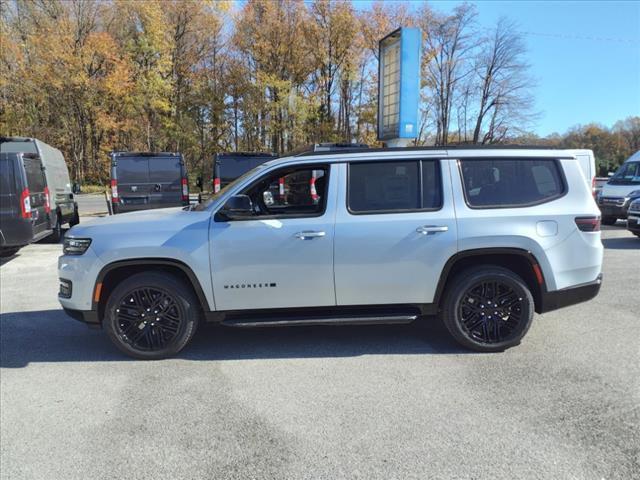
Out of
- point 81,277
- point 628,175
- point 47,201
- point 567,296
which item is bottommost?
point 567,296

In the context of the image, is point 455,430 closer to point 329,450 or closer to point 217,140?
point 329,450

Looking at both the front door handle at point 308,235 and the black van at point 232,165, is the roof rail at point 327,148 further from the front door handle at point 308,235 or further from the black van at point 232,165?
the black van at point 232,165

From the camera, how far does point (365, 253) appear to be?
13.9ft

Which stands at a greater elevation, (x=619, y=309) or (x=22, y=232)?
(x=22, y=232)

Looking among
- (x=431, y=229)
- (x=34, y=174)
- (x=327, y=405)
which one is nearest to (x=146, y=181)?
(x=34, y=174)

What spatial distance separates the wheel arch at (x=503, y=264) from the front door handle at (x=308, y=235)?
1.19 metres

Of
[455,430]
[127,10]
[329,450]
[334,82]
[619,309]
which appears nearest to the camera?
[329,450]

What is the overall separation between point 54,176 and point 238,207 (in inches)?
388

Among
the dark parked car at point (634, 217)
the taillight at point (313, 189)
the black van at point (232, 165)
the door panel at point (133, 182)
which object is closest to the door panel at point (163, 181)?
the door panel at point (133, 182)

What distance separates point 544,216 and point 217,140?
34736 millimetres

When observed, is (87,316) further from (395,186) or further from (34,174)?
(34,174)

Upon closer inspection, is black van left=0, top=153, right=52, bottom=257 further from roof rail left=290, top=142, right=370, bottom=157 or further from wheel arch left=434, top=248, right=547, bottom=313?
wheel arch left=434, top=248, right=547, bottom=313

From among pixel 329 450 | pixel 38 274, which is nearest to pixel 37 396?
pixel 329 450

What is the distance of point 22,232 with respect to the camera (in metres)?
8.47
